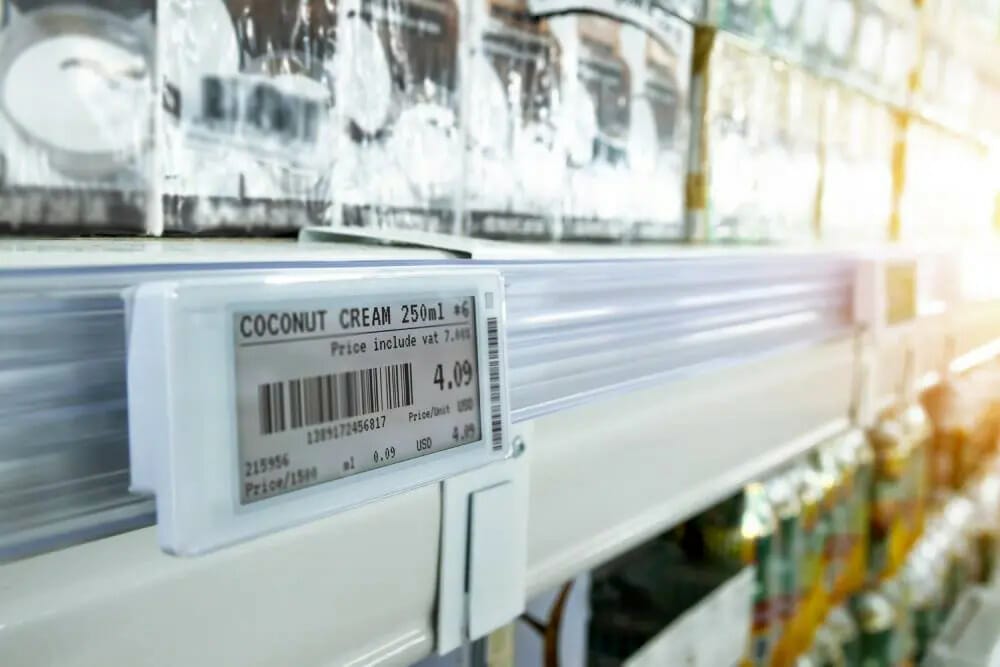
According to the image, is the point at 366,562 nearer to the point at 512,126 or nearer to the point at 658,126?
the point at 512,126

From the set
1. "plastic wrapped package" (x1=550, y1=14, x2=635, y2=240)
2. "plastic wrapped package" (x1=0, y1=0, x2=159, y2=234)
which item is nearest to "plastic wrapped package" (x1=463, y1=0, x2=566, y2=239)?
"plastic wrapped package" (x1=550, y1=14, x2=635, y2=240)

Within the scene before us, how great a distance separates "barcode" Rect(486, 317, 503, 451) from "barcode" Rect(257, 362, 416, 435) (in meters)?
0.05

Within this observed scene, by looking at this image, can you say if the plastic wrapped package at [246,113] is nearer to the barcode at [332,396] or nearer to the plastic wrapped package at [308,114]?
the plastic wrapped package at [308,114]

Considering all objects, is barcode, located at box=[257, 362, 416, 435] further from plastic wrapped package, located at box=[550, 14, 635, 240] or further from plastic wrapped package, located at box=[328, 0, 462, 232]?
plastic wrapped package, located at box=[550, 14, 635, 240]

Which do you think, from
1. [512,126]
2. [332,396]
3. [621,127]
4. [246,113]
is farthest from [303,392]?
[621,127]

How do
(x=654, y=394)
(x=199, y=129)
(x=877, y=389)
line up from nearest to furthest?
(x=199, y=129) < (x=654, y=394) < (x=877, y=389)

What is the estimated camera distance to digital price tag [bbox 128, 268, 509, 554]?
0.28 meters

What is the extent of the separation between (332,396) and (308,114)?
29cm

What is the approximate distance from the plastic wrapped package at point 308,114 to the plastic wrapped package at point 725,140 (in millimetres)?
349

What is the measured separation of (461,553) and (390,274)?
21 cm

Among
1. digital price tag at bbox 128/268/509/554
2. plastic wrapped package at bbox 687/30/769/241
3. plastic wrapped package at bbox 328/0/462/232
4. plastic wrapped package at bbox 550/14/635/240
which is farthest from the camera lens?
plastic wrapped package at bbox 687/30/769/241

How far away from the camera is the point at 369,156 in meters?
0.60

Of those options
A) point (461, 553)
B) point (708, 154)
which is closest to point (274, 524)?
point (461, 553)

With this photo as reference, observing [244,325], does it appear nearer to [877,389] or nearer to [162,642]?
[162,642]
